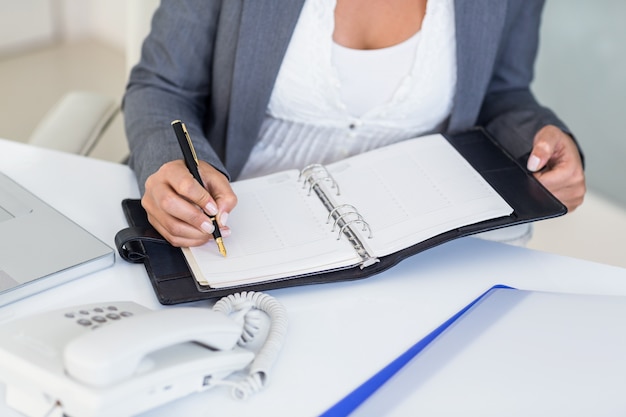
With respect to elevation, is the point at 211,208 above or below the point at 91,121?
above

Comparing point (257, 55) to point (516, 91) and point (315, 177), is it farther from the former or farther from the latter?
point (516, 91)

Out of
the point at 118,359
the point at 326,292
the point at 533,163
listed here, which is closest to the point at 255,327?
the point at 326,292

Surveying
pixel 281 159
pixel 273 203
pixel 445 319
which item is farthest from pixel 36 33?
pixel 445 319

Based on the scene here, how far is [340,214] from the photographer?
3.14 feet

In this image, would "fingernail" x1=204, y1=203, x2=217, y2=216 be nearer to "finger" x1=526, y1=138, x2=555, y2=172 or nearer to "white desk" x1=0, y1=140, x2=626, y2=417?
"white desk" x1=0, y1=140, x2=626, y2=417

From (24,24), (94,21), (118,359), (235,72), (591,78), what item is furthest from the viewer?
(94,21)

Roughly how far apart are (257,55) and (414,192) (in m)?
0.34

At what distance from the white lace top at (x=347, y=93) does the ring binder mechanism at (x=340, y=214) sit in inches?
8.9

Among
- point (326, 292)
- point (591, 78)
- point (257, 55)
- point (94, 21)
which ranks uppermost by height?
point (257, 55)

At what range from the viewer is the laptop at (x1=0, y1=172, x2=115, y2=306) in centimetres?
84

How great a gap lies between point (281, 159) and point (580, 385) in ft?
2.17

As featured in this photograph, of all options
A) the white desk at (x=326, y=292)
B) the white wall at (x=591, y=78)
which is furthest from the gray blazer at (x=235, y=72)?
the white wall at (x=591, y=78)

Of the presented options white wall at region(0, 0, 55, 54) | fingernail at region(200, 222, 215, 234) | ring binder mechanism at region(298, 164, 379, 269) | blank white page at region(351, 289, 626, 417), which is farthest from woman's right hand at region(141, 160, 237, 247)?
white wall at region(0, 0, 55, 54)

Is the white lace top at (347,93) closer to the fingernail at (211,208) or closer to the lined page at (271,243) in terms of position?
the lined page at (271,243)
